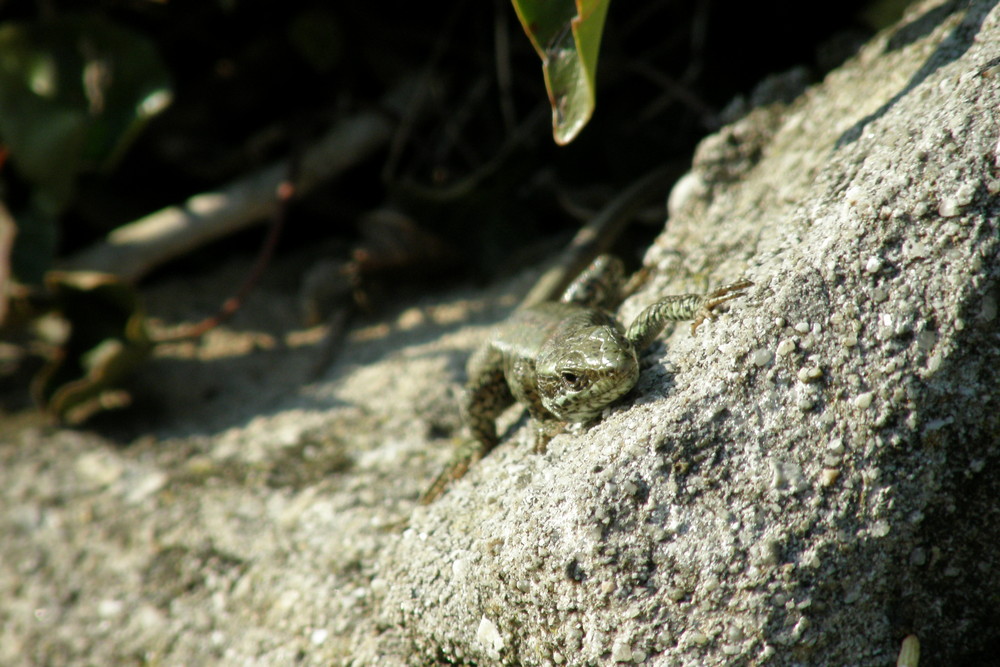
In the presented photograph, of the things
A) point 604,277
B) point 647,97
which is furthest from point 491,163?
point 604,277

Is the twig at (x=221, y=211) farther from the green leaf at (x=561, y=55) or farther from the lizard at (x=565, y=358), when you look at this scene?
the green leaf at (x=561, y=55)

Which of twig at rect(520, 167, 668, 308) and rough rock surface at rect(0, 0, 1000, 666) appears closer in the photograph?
rough rock surface at rect(0, 0, 1000, 666)

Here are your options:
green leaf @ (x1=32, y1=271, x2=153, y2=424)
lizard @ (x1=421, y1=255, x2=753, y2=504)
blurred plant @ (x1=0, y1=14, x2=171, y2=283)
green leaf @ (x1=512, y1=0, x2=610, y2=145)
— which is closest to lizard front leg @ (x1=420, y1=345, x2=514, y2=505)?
lizard @ (x1=421, y1=255, x2=753, y2=504)

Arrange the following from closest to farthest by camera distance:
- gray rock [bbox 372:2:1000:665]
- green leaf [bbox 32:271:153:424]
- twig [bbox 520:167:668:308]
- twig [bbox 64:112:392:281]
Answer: gray rock [bbox 372:2:1000:665], twig [bbox 520:167:668:308], green leaf [bbox 32:271:153:424], twig [bbox 64:112:392:281]

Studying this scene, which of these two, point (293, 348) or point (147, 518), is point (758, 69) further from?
point (147, 518)

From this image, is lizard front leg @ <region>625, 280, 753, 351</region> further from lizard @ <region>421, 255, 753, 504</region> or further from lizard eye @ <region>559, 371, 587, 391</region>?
lizard eye @ <region>559, 371, 587, 391</region>

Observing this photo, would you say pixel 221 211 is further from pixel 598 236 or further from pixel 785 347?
pixel 785 347

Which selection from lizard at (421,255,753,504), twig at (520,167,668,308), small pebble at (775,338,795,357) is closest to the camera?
small pebble at (775,338,795,357)
